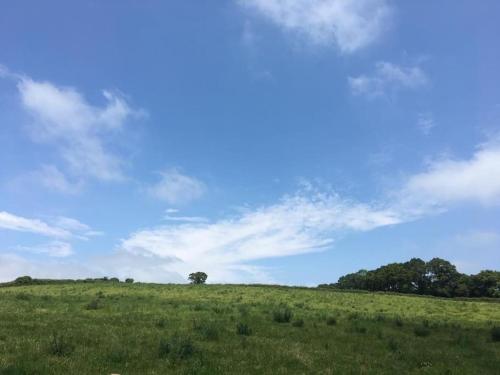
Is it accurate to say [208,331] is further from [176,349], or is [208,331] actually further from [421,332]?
[421,332]

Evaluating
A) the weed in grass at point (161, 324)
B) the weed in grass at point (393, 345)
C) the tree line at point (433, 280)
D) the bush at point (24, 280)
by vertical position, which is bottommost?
the weed in grass at point (393, 345)

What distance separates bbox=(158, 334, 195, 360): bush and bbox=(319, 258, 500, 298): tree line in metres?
129

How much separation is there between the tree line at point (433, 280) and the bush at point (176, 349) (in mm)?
128686

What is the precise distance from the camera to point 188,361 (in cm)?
1334

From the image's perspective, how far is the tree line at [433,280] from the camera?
12838 cm

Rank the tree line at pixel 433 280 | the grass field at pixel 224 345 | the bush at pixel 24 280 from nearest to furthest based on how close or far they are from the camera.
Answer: the grass field at pixel 224 345 → the bush at pixel 24 280 → the tree line at pixel 433 280

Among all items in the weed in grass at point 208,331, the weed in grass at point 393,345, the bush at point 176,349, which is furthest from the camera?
the weed in grass at point 393,345

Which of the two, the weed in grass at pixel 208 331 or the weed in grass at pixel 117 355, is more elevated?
the weed in grass at pixel 208 331

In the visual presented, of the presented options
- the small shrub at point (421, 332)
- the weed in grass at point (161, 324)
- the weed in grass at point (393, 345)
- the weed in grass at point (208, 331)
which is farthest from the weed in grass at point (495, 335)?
the weed in grass at point (161, 324)

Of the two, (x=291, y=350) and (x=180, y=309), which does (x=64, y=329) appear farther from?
(x=180, y=309)

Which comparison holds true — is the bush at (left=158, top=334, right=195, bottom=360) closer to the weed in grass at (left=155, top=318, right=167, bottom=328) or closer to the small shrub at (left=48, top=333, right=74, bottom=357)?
the small shrub at (left=48, top=333, right=74, bottom=357)

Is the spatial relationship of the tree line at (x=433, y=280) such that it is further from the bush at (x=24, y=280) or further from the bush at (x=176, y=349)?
the bush at (x=176, y=349)

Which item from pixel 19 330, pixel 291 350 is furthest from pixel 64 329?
pixel 291 350

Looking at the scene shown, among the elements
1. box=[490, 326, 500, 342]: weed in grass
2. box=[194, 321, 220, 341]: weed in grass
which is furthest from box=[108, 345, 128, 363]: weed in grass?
box=[490, 326, 500, 342]: weed in grass
